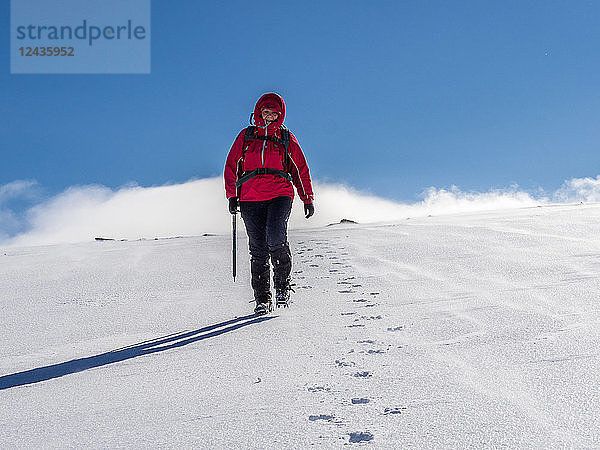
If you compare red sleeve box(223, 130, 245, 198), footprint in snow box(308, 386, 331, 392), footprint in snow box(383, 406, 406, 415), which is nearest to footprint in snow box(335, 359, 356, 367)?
footprint in snow box(308, 386, 331, 392)

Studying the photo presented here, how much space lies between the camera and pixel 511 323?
3.07 meters

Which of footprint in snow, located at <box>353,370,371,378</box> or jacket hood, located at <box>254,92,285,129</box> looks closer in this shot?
footprint in snow, located at <box>353,370,371,378</box>

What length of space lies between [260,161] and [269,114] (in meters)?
0.37

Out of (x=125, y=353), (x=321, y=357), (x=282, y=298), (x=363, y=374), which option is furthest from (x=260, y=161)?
(x=363, y=374)

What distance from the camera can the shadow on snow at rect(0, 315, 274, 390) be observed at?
2.66 m

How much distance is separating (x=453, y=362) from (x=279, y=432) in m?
1.00

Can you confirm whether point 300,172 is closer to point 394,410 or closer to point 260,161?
point 260,161

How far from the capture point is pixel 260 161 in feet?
13.3

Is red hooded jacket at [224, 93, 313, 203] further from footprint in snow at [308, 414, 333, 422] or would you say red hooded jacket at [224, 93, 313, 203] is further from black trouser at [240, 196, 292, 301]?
footprint in snow at [308, 414, 333, 422]

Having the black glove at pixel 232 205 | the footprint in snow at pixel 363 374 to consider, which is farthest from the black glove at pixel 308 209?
the footprint in snow at pixel 363 374

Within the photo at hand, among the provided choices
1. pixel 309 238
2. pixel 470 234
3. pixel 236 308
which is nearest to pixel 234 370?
pixel 236 308

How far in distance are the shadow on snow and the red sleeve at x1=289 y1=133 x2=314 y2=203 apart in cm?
112

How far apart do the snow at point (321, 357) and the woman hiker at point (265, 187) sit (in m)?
0.35

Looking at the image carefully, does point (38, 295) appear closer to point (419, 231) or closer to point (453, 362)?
point (453, 362)
